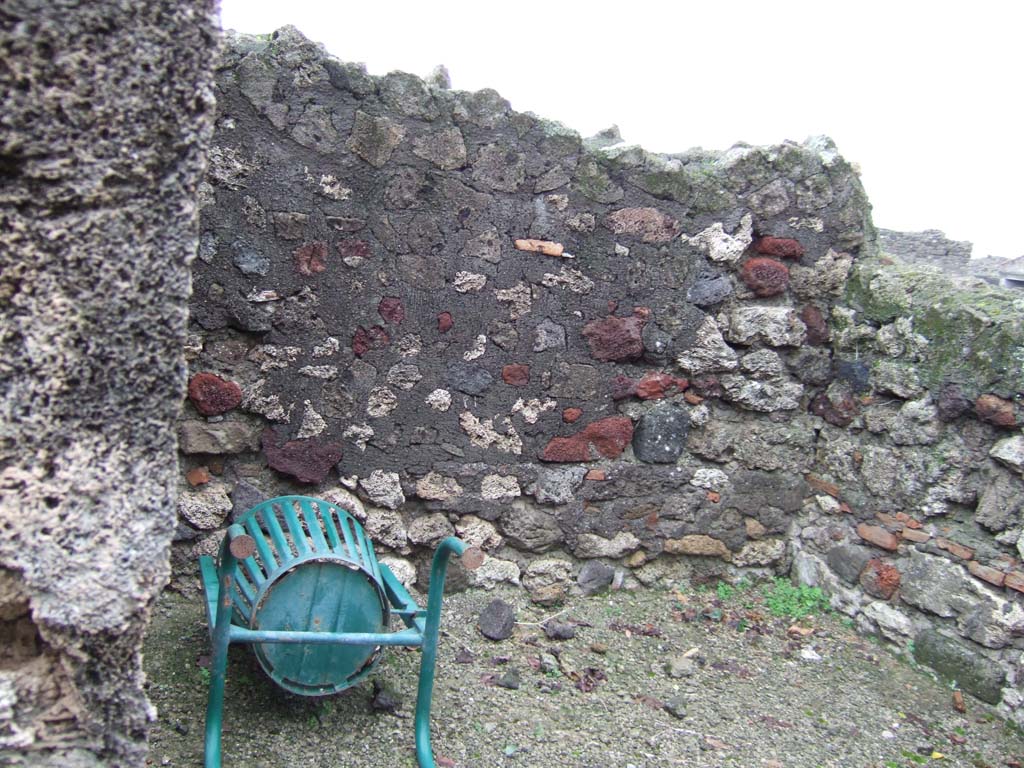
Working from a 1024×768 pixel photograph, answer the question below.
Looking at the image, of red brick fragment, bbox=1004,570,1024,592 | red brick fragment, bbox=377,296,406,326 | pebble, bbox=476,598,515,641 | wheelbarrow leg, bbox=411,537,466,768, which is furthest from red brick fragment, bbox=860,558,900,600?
red brick fragment, bbox=377,296,406,326

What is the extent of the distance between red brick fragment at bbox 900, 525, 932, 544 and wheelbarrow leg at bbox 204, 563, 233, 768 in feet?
8.52

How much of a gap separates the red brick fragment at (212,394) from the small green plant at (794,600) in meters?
2.35

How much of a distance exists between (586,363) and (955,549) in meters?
1.57

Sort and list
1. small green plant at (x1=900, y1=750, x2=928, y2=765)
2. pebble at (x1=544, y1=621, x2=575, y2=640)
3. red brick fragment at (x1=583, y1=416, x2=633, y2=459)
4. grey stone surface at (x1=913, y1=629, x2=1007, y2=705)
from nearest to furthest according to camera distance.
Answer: small green plant at (x1=900, y1=750, x2=928, y2=765) < grey stone surface at (x1=913, y1=629, x2=1007, y2=705) < pebble at (x1=544, y1=621, x2=575, y2=640) < red brick fragment at (x1=583, y1=416, x2=633, y2=459)

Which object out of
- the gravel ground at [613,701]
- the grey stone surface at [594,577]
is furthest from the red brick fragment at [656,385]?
the gravel ground at [613,701]

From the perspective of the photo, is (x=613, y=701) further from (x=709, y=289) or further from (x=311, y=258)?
(x=311, y=258)

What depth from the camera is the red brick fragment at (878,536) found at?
339 centimetres

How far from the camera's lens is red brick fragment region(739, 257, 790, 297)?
139 inches

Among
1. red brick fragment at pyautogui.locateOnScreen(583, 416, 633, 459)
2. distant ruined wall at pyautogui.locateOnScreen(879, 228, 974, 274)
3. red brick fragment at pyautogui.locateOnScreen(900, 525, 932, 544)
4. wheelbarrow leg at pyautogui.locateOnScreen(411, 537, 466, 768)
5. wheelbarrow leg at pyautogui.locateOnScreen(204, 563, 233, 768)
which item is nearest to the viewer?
wheelbarrow leg at pyautogui.locateOnScreen(204, 563, 233, 768)

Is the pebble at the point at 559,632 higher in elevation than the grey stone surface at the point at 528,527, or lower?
lower

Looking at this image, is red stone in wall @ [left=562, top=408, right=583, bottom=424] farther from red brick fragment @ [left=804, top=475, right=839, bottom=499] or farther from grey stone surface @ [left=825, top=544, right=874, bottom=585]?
grey stone surface @ [left=825, top=544, right=874, bottom=585]

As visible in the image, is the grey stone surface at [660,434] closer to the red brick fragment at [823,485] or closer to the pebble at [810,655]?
the red brick fragment at [823,485]

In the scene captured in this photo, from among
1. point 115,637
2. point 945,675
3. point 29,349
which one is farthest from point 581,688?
point 29,349

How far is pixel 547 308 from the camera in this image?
3297 millimetres
